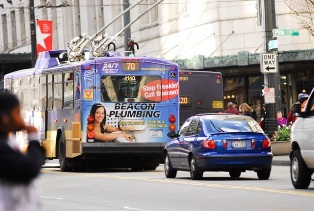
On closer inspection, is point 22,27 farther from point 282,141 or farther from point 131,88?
point 131,88

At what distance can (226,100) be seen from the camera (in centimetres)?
5031

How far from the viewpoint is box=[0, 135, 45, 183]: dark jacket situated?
7.29 metres

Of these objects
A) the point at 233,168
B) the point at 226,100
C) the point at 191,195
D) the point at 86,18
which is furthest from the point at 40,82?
the point at 86,18

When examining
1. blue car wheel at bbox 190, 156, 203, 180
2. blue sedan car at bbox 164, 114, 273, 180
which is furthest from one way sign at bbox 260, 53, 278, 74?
blue car wheel at bbox 190, 156, 203, 180

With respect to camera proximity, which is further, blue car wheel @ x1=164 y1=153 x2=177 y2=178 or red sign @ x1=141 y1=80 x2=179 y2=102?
red sign @ x1=141 y1=80 x2=179 y2=102

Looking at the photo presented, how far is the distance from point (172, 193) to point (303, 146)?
2500 millimetres

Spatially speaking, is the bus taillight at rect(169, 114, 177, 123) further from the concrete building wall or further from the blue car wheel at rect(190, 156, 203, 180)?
the concrete building wall

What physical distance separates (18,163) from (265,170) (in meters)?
17.2

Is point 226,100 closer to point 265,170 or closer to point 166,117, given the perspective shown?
point 166,117

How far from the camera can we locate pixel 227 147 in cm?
2375

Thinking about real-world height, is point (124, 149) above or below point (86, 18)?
below

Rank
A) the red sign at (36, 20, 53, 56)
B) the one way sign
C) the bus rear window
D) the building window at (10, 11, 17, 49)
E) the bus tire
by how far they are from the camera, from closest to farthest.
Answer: the bus rear window → the bus tire → the one way sign → the red sign at (36, 20, 53, 56) → the building window at (10, 11, 17, 49)

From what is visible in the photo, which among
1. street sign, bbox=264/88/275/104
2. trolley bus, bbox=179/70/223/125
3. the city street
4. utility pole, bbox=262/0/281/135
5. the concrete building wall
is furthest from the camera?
the concrete building wall

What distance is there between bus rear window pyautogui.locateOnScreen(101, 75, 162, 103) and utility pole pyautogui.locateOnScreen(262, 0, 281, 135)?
17.1ft
